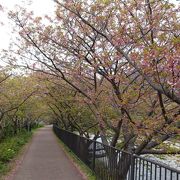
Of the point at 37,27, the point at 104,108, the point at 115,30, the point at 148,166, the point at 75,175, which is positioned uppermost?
the point at 37,27

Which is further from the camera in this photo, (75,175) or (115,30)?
(75,175)

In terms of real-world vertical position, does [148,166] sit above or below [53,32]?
below

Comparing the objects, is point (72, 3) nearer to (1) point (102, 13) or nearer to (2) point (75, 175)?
(1) point (102, 13)

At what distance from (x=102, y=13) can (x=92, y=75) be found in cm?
341

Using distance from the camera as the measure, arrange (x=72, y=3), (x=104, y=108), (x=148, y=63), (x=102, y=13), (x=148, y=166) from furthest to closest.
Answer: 1. (x=104, y=108)
2. (x=102, y=13)
3. (x=72, y=3)
4. (x=148, y=166)
5. (x=148, y=63)

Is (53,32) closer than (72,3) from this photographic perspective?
No

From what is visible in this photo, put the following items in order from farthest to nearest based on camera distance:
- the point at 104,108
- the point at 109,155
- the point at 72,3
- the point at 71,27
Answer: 1. the point at 104,108
2. the point at 71,27
3. the point at 109,155
4. the point at 72,3

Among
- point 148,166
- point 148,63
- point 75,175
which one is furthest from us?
point 75,175

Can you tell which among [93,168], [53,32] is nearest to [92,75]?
[53,32]

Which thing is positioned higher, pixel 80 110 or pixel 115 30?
pixel 115 30

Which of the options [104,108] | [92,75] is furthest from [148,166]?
[92,75]

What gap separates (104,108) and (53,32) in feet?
9.71

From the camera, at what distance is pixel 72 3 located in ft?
27.2

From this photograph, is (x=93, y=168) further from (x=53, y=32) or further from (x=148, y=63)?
(x=148, y=63)
